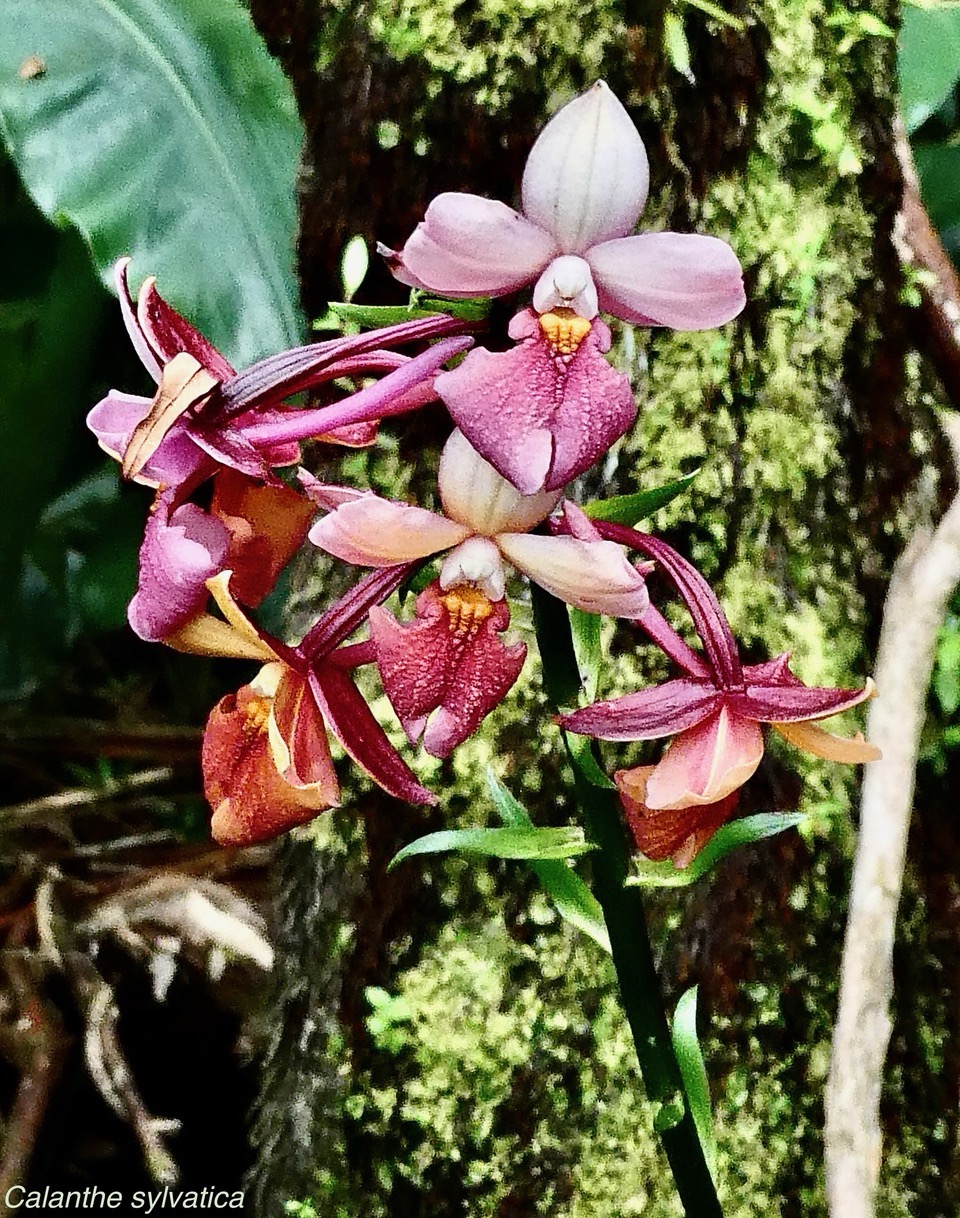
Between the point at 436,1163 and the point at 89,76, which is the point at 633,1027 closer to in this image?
the point at 436,1163

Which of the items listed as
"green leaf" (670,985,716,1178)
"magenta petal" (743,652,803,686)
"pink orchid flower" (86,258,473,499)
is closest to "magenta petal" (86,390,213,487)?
"pink orchid flower" (86,258,473,499)

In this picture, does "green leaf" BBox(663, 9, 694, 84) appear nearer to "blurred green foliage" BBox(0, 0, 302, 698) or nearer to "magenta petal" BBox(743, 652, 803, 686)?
"blurred green foliage" BBox(0, 0, 302, 698)

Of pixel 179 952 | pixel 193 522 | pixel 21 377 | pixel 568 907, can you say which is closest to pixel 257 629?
pixel 193 522

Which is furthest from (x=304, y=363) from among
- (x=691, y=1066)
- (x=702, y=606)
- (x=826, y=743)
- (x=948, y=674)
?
(x=948, y=674)

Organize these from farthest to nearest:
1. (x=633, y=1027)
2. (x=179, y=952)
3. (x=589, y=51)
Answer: (x=179, y=952) < (x=589, y=51) < (x=633, y=1027)

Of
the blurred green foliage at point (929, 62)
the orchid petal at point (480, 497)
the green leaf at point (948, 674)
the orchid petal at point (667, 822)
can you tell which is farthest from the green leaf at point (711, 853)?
the blurred green foliage at point (929, 62)
